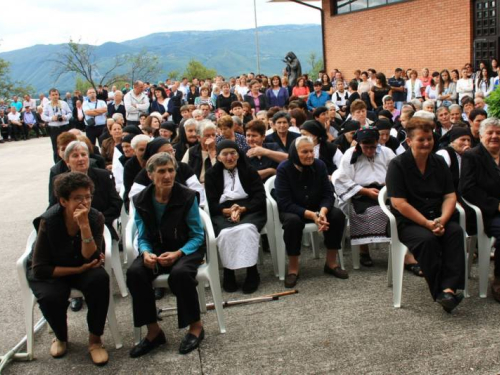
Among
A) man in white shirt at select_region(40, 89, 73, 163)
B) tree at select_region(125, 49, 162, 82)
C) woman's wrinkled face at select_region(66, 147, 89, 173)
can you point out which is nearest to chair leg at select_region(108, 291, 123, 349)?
woman's wrinkled face at select_region(66, 147, 89, 173)

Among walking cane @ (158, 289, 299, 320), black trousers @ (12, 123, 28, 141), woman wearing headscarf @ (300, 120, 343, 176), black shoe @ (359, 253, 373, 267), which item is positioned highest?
woman wearing headscarf @ (300, 120, 343, 176)

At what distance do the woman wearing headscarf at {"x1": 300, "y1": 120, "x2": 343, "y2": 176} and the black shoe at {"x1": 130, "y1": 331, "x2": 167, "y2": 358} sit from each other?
3036mm

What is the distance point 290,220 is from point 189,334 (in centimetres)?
158

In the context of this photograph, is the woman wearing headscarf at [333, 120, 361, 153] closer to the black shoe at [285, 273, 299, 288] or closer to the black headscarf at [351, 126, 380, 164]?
the black headscarf at [351, 126, 380, 164]

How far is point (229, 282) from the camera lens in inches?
201

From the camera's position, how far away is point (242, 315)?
14.7 feet

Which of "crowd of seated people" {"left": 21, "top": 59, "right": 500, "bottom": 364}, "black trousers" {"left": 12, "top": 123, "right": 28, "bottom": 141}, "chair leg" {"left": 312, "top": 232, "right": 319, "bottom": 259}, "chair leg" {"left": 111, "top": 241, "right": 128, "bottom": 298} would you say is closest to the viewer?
"crowd of seated people" {"left": 21, "top": 59, "right": 500, "bottom": 364}

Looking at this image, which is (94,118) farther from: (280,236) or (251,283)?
(251,283)

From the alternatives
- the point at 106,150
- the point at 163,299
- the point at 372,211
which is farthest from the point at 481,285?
the point at 106,150

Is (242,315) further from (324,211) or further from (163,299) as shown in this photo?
(324,211)

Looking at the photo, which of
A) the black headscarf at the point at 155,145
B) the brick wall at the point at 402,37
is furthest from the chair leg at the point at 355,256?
the brick wall at the point at 402,37

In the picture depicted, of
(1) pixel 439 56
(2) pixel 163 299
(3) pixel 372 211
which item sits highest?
(1) pixel 439 56

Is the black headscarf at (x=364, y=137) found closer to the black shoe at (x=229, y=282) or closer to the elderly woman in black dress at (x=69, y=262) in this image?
the black shoe at (x=229, y=282)

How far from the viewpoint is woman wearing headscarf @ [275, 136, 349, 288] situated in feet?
16.9
